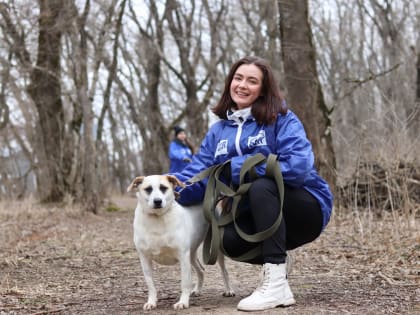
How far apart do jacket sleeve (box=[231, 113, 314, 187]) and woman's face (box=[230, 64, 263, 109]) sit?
0.93 feet

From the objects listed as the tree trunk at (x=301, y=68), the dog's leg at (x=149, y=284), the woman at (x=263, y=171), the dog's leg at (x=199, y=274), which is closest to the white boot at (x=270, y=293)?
the woman at (x=263, y=171)

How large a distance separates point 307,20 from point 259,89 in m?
5.98

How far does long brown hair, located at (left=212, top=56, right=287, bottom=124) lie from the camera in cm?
395

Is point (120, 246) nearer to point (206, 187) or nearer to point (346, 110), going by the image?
point (206, 187)

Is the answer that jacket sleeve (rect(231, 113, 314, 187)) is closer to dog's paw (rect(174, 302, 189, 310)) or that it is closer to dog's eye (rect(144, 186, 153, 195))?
dog's eye (rect(144, 186, 153, 195))

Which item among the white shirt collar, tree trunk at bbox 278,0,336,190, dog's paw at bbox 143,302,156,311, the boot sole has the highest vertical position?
tree trunk at bbox 278,0,336,190

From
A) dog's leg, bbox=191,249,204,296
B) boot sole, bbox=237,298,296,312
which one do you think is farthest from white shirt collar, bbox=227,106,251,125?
boot sole, bbox=237,298,296,312

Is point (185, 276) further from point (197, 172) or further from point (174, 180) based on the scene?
point (197, 172)

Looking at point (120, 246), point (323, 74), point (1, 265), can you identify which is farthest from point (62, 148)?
point (323, 74)

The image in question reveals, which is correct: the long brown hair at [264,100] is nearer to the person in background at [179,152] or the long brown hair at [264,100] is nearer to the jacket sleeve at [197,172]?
the jacket sleeve at [197,172]

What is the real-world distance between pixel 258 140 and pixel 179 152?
9.98 meters

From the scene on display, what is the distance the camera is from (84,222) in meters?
11.8

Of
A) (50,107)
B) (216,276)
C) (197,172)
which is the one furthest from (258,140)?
(50,107)

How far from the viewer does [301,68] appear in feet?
31.1
